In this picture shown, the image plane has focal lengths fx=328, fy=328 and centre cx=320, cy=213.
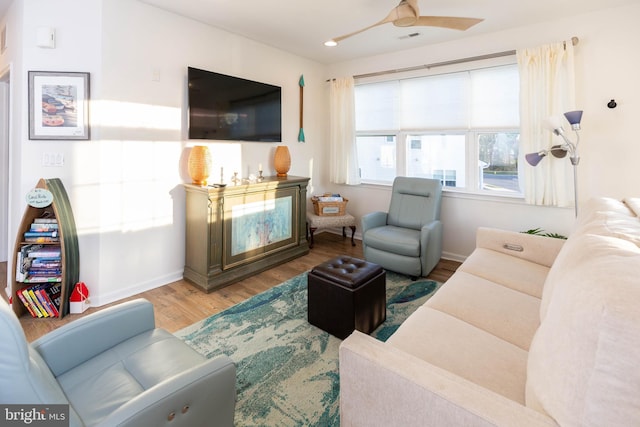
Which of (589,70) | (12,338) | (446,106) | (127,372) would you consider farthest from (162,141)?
(589,70)

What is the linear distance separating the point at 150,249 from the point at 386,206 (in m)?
2.99

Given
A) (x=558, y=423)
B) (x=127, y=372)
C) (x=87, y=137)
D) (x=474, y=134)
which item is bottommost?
(x=127, y=372)

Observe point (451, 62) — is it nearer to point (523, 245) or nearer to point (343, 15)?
point (343, 15)

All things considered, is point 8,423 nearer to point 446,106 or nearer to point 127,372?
point 127,372

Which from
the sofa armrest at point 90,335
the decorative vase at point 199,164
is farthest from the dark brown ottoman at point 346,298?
the decorative vase at point 199,164

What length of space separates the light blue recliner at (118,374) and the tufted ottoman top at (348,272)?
1.10 m

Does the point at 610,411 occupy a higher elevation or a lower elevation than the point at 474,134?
lower

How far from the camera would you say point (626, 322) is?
0.71m

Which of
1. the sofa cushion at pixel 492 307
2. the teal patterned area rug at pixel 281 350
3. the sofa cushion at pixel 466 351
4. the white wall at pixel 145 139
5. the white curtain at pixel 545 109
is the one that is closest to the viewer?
the sofa cushion at pixel 466 351

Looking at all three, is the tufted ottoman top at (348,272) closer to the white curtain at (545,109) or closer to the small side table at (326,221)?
the small side table at (326,221)

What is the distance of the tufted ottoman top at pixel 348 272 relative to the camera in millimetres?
2260

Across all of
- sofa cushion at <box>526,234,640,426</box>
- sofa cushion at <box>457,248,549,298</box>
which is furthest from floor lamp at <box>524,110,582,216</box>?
sofa cushion at <box>526,234,640,426</box>

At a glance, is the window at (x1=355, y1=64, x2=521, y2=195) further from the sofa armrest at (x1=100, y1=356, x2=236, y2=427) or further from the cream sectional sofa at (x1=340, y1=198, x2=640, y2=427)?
the sofa armrest at (x1=100, y1=356, x2=236, y2=427)

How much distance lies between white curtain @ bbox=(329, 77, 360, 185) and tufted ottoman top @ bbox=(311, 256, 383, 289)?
2380 millimetres
